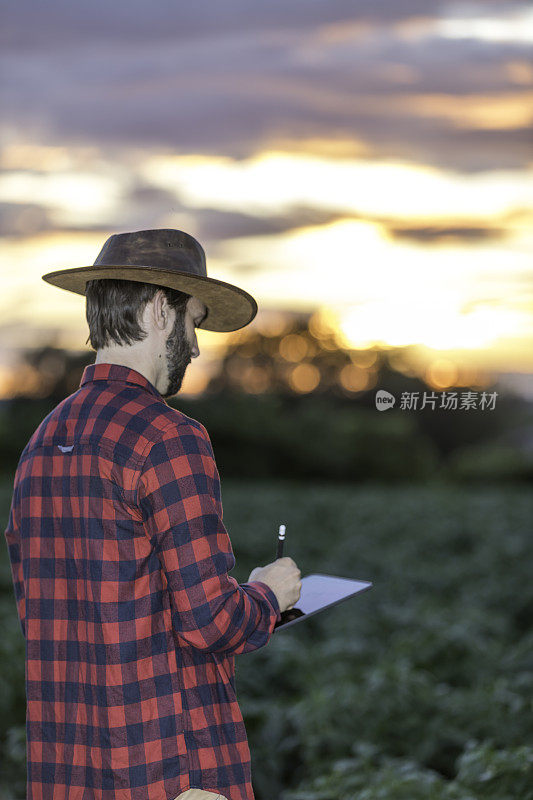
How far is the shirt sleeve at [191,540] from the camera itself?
2328mm

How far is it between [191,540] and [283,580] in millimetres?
374

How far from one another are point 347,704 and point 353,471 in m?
33.7

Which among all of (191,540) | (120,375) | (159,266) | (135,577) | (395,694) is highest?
(159,266)

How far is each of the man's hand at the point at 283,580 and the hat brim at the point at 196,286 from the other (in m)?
0.82

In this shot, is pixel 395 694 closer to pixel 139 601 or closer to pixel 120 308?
pixel 139 601

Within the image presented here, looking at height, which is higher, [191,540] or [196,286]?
[196,286]

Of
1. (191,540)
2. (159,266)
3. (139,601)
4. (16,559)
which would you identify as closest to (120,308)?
(159,266)

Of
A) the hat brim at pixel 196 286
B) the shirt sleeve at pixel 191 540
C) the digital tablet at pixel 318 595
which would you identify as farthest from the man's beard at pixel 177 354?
the digital tablet at pixel 318 595

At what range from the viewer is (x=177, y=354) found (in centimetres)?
259

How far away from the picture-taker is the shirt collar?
2.53 m

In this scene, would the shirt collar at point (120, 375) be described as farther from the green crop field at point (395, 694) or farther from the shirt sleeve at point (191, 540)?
the green crop field at point (395, 694)

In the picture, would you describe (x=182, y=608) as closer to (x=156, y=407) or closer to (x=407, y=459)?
(x=156, y=407)

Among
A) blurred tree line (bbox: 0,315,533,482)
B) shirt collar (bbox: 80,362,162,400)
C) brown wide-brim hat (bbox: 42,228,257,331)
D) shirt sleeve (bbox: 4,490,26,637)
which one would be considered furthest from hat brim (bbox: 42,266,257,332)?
blurred tree line (bbox: 0,315,533,482)

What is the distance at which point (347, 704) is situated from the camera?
206 inches
